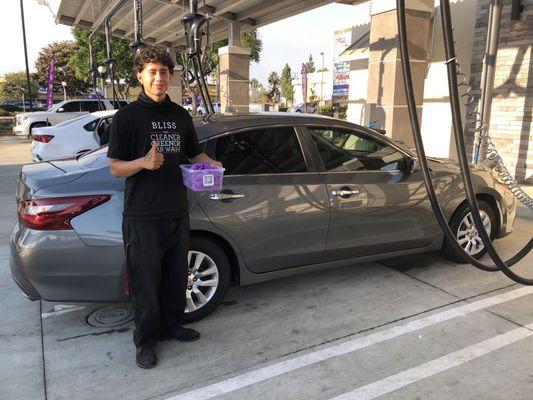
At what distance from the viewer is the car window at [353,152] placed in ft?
13.2

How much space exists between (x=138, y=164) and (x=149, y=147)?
0.58 ft

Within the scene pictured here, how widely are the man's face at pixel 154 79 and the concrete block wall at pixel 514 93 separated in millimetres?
7100

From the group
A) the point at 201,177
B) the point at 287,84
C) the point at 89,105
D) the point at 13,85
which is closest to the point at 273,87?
the point at 287,84

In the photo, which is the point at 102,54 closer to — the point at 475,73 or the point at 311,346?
the point at 475,73

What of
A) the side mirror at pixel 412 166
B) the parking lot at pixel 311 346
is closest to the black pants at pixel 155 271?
the parking lot at pixel 311 346

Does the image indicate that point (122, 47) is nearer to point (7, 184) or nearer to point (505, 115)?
point (7, 184)

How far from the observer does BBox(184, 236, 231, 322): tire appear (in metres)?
3.47

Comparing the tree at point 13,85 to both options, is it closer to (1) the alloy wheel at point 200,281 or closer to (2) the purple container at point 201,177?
(1) the alloy wheel at point 200,281

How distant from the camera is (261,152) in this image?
148 inches

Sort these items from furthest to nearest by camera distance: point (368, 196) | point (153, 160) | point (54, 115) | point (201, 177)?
1. point (54, 115)
2. point (368, 196)
3. point (201, 177)
4. point (153, 160)

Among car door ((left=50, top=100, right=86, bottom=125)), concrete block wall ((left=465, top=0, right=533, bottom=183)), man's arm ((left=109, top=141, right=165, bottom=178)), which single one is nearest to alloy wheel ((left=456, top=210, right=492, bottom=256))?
man's arm ((left=109, top=141, right=165, bottom=178))

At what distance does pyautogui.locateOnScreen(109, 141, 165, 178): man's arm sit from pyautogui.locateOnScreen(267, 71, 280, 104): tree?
78.5 m

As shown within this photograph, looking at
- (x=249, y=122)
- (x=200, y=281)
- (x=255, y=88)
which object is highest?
(x=255, y=88)

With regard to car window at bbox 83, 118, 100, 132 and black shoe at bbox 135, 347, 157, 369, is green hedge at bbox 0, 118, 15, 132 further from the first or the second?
black shoe at bbox 135, 347, 157, 369
